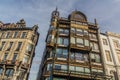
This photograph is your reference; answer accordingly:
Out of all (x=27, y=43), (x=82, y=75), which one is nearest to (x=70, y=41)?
(x=82, y=75)

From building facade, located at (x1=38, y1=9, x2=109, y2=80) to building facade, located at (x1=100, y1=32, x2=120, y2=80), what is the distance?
138 cm

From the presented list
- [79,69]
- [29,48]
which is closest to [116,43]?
[79,69]

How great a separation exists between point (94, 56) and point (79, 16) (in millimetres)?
12569

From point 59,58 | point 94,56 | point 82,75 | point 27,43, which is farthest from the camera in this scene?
point 27,43

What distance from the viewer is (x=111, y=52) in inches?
1660

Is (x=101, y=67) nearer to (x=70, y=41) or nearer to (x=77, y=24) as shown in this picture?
(x=70, y=41)

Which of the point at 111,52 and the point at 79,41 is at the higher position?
the point at 79,41

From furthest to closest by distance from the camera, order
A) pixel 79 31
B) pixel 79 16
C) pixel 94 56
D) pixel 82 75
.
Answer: pixel 79 16
pixel 79 31
pixel 94 56
pixel 82 75

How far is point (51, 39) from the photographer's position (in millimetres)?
39844

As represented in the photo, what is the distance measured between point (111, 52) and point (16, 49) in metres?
26.6

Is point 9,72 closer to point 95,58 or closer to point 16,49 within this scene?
point 16,49

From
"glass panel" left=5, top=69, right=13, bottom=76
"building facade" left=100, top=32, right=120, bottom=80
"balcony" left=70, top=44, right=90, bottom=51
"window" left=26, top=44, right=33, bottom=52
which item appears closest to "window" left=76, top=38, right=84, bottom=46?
"balcony" left=70, top=44, right=90, bottom=51

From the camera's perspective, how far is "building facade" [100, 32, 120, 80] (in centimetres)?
3903

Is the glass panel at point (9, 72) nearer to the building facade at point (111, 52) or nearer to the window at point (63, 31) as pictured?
the window at point (63, 31)
